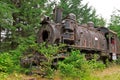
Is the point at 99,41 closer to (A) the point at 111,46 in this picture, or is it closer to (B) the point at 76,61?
(A) the point at 111,46

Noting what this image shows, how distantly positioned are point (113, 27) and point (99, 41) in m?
11.9

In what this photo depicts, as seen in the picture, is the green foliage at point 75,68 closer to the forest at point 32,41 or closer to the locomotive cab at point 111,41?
the forest at point 32,41

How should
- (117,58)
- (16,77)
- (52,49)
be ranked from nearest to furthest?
(16,77) < (52,49) < (117,58)

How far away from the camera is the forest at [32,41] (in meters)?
11.1

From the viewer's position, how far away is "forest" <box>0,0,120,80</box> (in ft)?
36.3

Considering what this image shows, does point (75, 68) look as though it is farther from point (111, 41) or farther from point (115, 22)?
point (115, 22)

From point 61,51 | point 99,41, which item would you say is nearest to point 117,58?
point 99,41

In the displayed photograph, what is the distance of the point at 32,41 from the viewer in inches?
561

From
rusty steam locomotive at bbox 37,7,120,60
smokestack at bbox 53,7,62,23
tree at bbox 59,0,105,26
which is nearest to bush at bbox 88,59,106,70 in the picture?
rusty steam locomotive at bbox 37,7,120,60

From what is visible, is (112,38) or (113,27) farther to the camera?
(113,27)

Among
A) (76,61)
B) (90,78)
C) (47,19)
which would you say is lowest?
(90,78)

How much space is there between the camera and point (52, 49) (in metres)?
11.4

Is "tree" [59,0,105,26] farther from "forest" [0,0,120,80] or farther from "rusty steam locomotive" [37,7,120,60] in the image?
"rusty steam locomotive" [37,7,120,60]

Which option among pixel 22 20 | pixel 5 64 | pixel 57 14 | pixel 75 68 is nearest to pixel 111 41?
pixel 57 14
